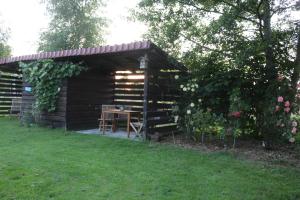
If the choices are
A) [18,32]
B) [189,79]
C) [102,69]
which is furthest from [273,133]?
[18,32]

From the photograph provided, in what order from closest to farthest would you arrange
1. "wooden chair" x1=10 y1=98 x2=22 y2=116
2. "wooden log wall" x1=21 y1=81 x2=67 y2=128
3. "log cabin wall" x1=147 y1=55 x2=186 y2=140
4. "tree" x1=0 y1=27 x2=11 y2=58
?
"log cabin wall" x1=147 y1=55 x2=186 y2=140 < "wooden log wall" x1=21 y1=81 x2=67 y2=128 < "wooden chair" x1=10 y1=98 x2=22 y2=116 < "tree" x1=0 y1=27 x2=11 y2=58

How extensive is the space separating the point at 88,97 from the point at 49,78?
1.25m

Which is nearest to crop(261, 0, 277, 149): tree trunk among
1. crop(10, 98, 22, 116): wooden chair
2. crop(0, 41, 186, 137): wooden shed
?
crop(0, 41, 186, 137): wooden shed

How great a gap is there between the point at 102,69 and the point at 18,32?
15545 mm

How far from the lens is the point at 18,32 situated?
72.8 feet

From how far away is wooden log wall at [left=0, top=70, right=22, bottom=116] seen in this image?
11.7 m

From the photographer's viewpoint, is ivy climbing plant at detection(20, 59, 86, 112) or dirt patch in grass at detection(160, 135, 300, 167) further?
ivy climbing plant at detection(20, 59, 86, 112)

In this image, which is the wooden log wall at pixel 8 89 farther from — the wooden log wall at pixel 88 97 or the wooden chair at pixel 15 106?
the wooden log wall at pixel 88 97

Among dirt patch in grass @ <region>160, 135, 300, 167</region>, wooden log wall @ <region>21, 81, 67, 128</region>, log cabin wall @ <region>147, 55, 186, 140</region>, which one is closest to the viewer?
dirt patch in grass @ <region>160, 135, 300, 167</region>

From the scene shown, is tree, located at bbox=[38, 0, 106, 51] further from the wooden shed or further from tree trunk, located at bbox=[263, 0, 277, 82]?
tree trunk, located at bbox=[263, 0, 277, 82]

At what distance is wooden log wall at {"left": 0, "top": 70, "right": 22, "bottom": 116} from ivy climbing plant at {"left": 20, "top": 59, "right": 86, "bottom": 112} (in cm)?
350

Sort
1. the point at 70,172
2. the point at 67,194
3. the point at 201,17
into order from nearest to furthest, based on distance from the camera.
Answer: the point at 67,194 < the point at 70,172 < the point at 201,17

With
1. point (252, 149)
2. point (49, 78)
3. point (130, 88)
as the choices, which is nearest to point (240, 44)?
point (252, 149)

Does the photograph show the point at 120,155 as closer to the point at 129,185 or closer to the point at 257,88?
the point at 129,185
